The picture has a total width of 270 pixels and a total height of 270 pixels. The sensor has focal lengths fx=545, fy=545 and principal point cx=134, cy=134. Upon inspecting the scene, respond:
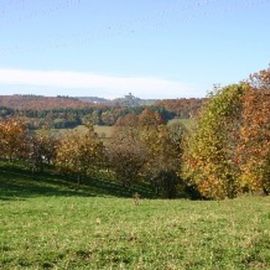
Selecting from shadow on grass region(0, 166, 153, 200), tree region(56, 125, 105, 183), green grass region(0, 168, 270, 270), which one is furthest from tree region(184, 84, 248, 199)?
tree region(56, 125, 105, 183)

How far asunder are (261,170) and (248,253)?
30.2m

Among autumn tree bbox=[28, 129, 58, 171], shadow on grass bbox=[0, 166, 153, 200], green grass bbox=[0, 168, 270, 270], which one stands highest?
green grass bbox=[0, 168, 270, 270]

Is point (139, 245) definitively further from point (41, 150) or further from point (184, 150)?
point (41, 150)

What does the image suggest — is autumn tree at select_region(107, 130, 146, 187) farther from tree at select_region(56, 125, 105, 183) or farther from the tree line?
tree at select_region(56, 125, 105, 183)

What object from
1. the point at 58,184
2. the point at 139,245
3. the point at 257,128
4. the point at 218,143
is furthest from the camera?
the point at 58,184

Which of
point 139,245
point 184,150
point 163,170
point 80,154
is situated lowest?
point 163,170

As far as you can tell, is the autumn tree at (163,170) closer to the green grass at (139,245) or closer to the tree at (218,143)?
the tree at (218,143)

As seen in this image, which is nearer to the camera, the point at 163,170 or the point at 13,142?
the point at 163,170

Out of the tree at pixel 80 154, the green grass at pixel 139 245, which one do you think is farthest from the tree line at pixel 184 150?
the green grass at pixel 139 245

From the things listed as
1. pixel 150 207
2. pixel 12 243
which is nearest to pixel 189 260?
pixel 12 243

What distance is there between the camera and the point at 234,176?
2192 inches

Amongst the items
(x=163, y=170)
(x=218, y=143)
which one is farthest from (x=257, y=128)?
(x=163, y=170)

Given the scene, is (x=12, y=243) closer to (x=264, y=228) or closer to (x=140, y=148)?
(x=264, y=228)

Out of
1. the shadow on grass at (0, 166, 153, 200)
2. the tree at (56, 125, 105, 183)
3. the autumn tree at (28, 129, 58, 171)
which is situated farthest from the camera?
the autumn tree at (28, 129, 58, 171)
